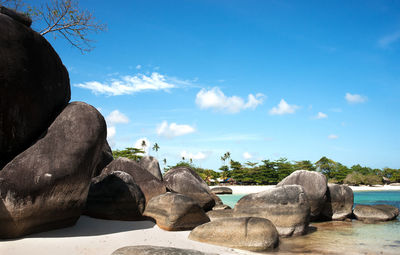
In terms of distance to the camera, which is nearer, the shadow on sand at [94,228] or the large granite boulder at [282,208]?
the shadow on sand at [94,228]

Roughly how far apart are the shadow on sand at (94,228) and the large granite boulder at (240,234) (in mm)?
1754

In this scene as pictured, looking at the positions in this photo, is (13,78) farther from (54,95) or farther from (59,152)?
(59,152)

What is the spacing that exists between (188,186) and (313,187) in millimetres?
5900

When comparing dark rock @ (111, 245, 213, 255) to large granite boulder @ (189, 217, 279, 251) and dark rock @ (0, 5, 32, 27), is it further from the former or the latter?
dark rock @ (0, 5, 32, 27)

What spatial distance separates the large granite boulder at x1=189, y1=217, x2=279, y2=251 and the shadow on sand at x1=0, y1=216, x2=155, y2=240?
1754 millimetres

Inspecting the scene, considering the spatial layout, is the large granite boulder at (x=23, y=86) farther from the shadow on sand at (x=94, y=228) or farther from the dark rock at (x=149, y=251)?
the dark rock at (x=149, y=251)

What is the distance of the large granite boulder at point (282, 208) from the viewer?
1118cm

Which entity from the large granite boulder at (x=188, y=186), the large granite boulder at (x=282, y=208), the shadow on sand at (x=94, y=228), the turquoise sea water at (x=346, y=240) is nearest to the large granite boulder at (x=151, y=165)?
the large granite boulder at (x=188, y=186)

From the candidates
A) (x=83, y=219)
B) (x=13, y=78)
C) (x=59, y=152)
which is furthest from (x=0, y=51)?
(x=83, y=219)

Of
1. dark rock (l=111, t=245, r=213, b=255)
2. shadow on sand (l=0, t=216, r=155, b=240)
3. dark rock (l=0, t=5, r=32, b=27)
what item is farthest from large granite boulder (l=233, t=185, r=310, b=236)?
dark rock (l=0, t=5, r=32, b=27)

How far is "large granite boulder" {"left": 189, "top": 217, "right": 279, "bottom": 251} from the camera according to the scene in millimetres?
8703

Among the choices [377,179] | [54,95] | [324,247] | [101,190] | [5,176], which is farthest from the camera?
[377,179]

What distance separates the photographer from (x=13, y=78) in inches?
283

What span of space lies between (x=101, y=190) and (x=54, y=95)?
3.51m
